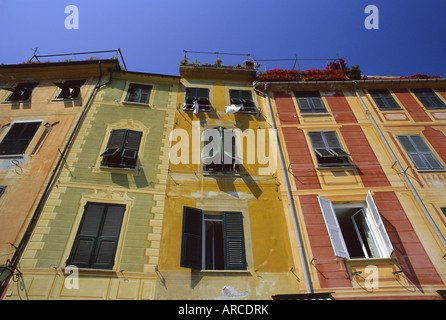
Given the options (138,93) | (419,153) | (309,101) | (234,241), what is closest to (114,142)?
(138,93)

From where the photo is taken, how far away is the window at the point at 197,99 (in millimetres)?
12156

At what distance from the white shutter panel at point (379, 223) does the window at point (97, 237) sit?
7403 mm

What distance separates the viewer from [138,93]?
12484 mm

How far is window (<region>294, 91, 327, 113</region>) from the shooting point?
1231cm

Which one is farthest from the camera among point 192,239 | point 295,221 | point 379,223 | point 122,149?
point 122,149

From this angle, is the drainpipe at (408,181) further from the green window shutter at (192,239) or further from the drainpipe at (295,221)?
the green window shutter at (192,239)

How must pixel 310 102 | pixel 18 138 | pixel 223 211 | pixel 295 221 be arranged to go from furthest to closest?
pixel 310 102 → pixel 18 138 → pixel 223 211 → pixel 295 221

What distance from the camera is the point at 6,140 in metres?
Result: 10.0

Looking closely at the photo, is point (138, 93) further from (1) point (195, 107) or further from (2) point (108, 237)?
(2) point (108, 237)

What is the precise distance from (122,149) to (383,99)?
11390mm

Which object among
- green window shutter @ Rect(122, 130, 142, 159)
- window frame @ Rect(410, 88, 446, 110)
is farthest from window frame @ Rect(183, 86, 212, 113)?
window frame @ Rect(410, 88, 446, 110)

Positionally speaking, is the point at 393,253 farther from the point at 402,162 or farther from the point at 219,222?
the point at 219,222

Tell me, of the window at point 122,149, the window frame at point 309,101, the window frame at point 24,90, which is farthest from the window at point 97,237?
the window frame at point 309,101
